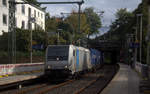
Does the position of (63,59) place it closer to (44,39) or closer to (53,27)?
(44,39)

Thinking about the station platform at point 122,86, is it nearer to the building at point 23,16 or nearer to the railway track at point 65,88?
the railway track at point 65,88

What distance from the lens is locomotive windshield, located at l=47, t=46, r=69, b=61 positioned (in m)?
21.1

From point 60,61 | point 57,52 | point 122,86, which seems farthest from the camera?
point 57,52

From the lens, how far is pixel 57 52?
21484 mm

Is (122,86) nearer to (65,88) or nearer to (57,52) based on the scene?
(65,88)

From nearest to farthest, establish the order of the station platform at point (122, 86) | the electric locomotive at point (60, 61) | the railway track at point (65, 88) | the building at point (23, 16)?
the station platform at point (122, 86) → the railway track at point (65, 88) → the electric locomotive at point (60, 61) → the building at point (23, 16)

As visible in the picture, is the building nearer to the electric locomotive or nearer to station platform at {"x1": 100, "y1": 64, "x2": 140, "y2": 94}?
the electric locomotive

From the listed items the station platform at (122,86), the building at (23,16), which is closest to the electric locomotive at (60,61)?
the station platform at (122,86)

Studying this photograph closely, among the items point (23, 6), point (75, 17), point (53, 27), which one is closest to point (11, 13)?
point (23, 6)

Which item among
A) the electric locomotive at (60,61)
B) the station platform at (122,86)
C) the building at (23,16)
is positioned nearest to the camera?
the station platform at (122,86)

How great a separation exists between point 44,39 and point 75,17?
42.6 ft

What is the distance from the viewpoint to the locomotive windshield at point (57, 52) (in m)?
21.1

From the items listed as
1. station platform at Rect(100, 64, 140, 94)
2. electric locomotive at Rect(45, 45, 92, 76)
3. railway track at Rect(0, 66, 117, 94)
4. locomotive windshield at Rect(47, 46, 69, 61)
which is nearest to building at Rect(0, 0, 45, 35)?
locomotive windshield at Rect(47, 46, 69, 61)

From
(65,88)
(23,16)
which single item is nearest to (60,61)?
(65,88)
